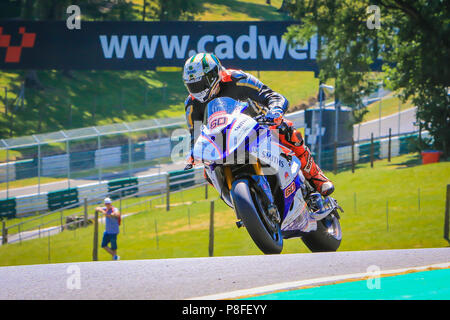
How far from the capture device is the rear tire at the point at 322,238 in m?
7.74

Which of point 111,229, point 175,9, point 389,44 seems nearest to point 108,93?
A: point 175,9

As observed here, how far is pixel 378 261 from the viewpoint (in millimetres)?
6578

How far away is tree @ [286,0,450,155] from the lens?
19141 mm

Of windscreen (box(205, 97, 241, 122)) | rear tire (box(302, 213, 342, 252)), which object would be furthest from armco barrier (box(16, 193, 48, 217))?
windscreen (box(205, 97, 241, 122))

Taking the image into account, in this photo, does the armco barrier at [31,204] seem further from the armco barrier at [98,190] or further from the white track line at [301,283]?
the white track line at [301,283]

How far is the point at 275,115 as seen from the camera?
6285mm

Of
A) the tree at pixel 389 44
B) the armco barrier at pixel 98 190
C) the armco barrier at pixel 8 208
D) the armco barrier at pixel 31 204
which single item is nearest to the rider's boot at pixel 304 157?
the tree at pixel 389 44

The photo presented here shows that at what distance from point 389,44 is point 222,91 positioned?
16.0 metres

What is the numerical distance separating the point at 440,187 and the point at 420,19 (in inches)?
201

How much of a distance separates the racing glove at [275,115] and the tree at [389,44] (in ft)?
44.5

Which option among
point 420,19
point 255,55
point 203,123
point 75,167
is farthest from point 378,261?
point 75,167

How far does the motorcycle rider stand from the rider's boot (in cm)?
2

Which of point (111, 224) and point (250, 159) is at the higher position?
point (250, 159)
